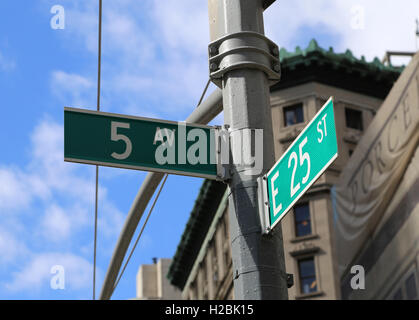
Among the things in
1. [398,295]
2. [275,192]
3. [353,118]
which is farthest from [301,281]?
[275,192]

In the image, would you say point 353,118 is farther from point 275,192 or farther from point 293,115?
point 275,192

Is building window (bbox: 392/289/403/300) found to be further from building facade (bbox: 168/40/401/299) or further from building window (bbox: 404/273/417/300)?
building facade (bbox: 168/40/401/299)

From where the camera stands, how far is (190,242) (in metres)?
65.4

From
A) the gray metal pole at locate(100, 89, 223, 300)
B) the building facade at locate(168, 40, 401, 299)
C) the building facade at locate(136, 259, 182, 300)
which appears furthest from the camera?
the building facade at locate(136, 259, 182, 300)

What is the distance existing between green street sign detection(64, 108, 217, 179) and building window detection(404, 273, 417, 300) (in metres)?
32.2

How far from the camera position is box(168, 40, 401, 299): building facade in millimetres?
46938

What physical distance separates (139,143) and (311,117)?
42.8m

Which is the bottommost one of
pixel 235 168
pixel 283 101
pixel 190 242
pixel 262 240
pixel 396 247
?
pixel 262 240

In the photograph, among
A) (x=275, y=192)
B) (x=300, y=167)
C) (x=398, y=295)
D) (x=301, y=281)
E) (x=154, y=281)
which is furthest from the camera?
(x=154, y=281)

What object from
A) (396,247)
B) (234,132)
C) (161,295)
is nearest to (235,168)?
(234,132)

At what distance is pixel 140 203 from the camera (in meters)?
8.28

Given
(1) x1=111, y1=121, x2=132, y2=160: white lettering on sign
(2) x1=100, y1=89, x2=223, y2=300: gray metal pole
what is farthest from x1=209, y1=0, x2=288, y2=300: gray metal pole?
(1) x1=111, y1=121, x2=132, y2=160: white lettering on sign

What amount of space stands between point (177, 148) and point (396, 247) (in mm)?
34479
